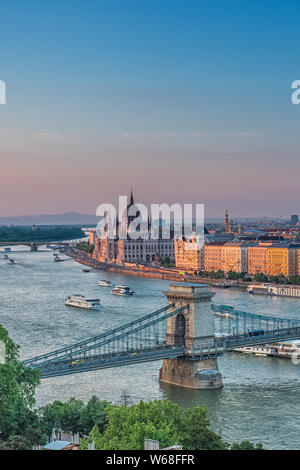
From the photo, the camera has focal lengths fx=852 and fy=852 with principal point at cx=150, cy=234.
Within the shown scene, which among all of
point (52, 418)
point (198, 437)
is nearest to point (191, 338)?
point (52, 418)

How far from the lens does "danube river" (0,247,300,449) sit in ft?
35.7

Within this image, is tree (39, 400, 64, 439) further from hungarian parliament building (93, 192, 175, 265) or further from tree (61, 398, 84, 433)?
hungarian parliament building (93, 192, 175, 265)

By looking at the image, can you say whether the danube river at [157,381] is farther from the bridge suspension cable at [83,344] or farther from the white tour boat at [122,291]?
the white tour boat at [122,291]

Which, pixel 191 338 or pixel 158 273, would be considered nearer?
pixel 191 338

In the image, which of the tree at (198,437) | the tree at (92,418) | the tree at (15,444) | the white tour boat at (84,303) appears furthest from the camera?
the white tour boat at (84,303)

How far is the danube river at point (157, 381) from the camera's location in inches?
429

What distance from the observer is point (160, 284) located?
34812mm

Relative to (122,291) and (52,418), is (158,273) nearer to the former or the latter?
(122,291)

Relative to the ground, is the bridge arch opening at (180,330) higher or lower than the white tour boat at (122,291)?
higher

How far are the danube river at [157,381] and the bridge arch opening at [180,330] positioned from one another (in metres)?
0.68

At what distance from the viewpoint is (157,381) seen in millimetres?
13172

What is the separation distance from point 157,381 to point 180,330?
885 mm

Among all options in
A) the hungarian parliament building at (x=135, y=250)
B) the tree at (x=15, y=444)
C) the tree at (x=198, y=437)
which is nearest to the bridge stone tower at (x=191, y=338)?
the tree at (x=198, y=437)

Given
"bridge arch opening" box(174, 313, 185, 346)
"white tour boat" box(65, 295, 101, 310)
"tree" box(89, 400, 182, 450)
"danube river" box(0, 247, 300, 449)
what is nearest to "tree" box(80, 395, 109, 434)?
"tree" box(89, 400, 182, 450)
